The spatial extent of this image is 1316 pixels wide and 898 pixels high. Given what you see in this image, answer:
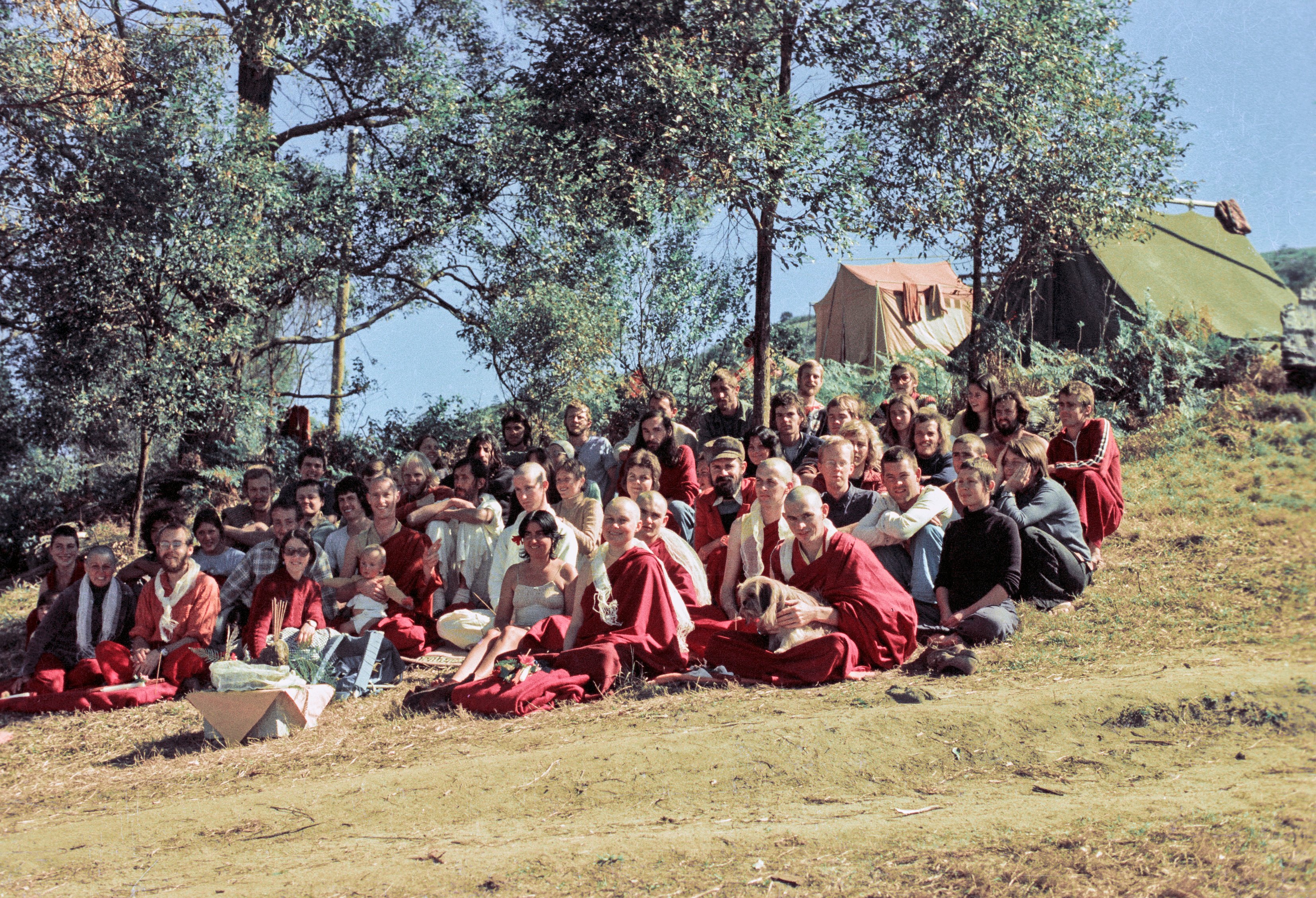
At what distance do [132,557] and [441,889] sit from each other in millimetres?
8282

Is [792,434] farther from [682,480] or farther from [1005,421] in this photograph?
[1005,421]

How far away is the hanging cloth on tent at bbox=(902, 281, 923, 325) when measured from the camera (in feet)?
60.6

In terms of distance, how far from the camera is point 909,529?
6.40 meters

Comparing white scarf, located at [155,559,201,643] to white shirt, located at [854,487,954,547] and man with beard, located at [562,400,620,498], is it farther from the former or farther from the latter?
white shirt, located at [854,487,954,547]

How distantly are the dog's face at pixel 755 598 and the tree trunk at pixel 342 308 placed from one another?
7.69 metres

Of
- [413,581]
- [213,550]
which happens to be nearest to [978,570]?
[413,581]

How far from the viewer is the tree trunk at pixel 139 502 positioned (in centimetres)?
1094

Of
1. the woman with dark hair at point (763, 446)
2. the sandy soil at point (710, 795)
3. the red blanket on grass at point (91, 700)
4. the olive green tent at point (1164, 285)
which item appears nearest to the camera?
the sandy soil at point (710, 795)

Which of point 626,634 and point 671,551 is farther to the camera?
point 671,551

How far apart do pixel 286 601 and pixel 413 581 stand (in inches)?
38.8

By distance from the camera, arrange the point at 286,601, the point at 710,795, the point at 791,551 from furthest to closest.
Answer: the point at 286,601
the point at 791,551
the point at 710,795

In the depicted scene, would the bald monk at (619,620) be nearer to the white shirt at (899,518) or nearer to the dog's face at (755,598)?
the dog's face at (755,598)

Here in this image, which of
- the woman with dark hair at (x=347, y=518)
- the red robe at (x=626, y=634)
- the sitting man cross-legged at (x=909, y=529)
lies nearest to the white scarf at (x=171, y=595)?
the woman with dark hair at (x=347, y=518)

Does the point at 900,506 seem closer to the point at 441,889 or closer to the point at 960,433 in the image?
the point at 960,433
